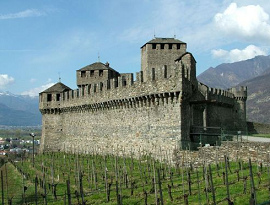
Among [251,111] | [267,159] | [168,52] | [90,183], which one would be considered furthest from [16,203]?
[251,111]

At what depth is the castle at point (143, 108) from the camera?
24078mm

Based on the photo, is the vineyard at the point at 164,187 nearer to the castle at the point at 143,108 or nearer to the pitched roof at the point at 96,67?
the castle at the point at 143,108

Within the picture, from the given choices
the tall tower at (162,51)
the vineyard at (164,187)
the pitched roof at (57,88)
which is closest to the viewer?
the vineyard at (164,187)

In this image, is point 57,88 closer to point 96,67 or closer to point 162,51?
point 96,67

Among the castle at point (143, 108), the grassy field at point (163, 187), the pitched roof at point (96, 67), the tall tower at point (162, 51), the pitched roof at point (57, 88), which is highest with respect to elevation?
the tall tower at point (162, 51)

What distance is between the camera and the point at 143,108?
26.8 m

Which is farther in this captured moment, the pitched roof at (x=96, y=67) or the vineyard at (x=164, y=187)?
the pitched roof at (x=96, y=67)

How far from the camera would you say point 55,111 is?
1661 inches

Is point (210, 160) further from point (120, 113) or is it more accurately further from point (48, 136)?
point (48, 136)

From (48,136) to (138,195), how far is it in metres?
27.1

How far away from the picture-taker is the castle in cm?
2408

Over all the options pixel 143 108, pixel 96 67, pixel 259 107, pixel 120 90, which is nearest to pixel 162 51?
pixel 96 67

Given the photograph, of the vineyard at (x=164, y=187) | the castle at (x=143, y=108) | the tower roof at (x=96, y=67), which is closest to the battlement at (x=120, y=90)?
the castle at (x=143, y=108)

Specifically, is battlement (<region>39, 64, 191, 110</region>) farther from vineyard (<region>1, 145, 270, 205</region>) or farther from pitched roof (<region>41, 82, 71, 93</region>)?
vineyard (<region>1, 145, 270, 205</region>)
